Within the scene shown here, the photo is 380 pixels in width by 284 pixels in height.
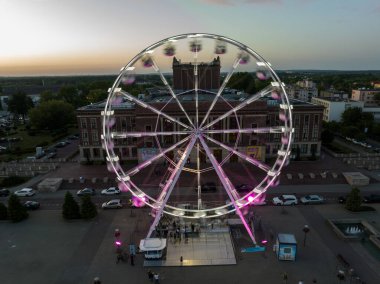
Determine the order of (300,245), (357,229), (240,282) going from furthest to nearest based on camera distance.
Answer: (357,229) < (300,245) < (240,282)

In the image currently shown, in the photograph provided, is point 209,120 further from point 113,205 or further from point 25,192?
point 25,192

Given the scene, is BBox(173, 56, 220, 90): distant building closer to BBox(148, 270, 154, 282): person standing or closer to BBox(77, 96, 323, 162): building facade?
BBox(77, 96, 323, 162): building facade

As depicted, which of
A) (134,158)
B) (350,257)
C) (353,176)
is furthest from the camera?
(134,158)

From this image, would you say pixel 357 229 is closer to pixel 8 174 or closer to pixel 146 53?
pixel 146 53

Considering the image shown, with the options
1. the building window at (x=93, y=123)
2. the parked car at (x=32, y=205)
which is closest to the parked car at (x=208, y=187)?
the parked car at (x=32, y=205)

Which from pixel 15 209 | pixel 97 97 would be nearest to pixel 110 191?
pixel 15 209

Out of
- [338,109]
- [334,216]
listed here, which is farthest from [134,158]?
[338,109]
